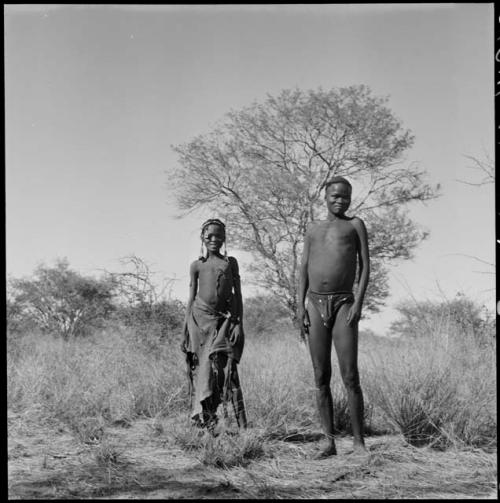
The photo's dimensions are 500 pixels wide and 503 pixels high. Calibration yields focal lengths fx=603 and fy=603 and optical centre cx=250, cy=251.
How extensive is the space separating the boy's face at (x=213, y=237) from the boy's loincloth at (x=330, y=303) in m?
1.12

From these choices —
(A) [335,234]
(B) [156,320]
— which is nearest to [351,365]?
(A) [335,234]

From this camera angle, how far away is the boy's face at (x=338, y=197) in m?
4.38

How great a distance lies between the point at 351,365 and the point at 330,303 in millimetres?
452

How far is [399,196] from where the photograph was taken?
48.8ft

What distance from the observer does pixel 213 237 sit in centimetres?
498

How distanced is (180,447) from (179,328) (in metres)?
4.32

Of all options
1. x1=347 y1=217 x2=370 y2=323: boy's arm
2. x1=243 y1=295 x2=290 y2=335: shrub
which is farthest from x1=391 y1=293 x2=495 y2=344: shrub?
x1=243 y1=295 x2=290 y2=335: shrub

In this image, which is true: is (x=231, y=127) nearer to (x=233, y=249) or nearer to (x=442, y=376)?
(x=233, y=249)

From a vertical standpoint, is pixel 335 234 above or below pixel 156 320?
above

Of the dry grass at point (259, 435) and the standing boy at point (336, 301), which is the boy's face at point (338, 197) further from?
the dry grass at point (259, 435)

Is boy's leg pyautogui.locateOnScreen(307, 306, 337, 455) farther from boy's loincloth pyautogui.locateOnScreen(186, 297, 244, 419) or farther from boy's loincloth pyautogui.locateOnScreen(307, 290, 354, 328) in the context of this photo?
boy's loincloth pyautogui.locateOnScreen(186, 297, 244, 419)

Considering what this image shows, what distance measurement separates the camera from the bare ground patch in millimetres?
3348

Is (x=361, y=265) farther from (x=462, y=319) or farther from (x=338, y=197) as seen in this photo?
(x=462, y=319)

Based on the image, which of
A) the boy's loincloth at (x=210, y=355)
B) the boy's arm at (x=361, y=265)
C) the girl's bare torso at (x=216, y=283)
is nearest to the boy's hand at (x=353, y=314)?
the boy's arm at (x=361, y=265)
